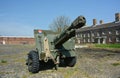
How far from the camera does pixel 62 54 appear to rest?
10445 mm

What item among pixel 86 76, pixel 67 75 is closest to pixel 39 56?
pixel 67 75

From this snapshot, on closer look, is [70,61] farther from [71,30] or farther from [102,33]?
[102,33]

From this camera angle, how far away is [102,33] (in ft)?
206

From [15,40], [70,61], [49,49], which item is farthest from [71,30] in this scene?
[15,40]

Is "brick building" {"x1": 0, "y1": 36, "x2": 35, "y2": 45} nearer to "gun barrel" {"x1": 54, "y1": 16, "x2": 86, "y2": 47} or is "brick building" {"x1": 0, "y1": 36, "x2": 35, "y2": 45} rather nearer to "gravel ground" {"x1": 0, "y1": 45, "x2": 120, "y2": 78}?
"gravel ground" {"x1": 0, "y1": 45, "x2": 120, "y2": 78}

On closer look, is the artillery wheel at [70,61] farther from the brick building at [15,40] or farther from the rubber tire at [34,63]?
the brick building at [15,40]

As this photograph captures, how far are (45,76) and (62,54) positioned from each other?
1970 mm

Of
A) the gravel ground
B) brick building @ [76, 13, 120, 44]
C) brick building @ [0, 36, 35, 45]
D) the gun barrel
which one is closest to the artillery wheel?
the gravel ground

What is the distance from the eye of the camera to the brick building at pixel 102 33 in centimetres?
5685

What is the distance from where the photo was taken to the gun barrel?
7.48 m

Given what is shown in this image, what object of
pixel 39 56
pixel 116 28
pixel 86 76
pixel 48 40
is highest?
pixel 116 28

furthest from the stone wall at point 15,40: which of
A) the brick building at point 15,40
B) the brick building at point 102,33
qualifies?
the brick building at point 102,33

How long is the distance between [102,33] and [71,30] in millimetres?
56062

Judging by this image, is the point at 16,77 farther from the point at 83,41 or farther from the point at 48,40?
the point at 83,41
